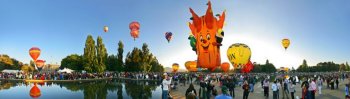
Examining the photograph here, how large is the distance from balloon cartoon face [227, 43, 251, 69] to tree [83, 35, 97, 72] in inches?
Answer: 1612

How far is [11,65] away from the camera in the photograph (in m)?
126

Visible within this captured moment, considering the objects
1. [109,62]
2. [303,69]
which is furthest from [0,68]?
[303,69]

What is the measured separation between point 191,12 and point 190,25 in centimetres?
127

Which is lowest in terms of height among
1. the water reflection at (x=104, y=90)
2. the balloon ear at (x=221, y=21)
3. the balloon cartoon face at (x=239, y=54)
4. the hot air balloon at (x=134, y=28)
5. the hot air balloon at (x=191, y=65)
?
the water reflection at (x=104, y=90)

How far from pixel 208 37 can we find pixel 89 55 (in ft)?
140

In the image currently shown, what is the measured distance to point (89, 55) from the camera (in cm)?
6900

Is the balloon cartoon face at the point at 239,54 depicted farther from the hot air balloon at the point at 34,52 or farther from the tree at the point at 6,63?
the tree at the point at 6,63

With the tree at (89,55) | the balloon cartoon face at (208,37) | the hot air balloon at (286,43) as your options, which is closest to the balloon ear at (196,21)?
the balloon cartoon face at (208,37)

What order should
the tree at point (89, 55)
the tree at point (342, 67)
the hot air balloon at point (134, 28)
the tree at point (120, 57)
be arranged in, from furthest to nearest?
the tree at point (342, 67), the tree at point (120, 57), the tree at point (89, 55), the hot air balloon at point (134, 28)

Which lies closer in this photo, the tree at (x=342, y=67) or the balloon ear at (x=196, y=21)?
the balloon ear at (x=196, y=21)

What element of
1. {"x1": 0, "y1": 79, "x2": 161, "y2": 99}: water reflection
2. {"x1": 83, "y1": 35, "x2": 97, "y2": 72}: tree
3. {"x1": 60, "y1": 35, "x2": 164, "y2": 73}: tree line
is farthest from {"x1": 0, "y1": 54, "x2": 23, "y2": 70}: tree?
{"x1": 0, "y1": 79, "x2": 161, "y2": 99}: water reflection

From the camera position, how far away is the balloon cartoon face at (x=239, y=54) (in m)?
33.1

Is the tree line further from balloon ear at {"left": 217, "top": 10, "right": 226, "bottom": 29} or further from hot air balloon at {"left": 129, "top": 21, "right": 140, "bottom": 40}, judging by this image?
balloon ear at {"left": 217, "top": 10, "right": 226, "bottom": 29}

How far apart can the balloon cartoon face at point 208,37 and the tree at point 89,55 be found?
40.8 metres
